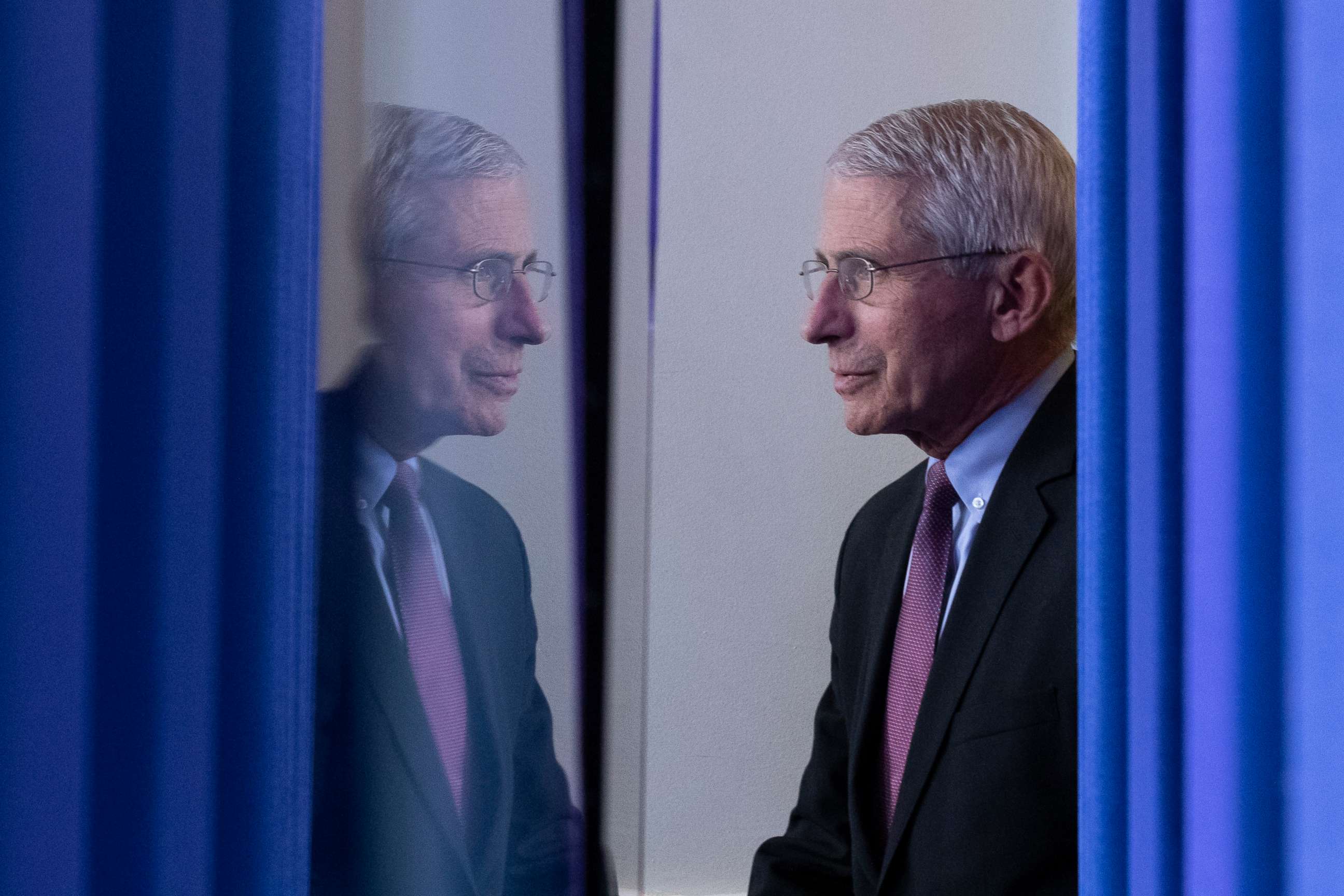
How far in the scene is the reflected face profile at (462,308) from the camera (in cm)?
64

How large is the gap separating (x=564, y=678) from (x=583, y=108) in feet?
1.29

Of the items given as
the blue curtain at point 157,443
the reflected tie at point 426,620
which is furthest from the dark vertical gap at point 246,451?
the reflected tie at point 426,620

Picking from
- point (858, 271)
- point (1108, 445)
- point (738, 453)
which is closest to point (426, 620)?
point (1108, 445)

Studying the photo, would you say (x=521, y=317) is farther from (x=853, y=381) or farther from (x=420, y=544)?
(x=853, y=381)

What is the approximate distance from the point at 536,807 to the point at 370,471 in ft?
0.86

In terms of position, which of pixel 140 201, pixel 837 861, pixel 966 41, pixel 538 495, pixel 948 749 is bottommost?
pixel 837 861

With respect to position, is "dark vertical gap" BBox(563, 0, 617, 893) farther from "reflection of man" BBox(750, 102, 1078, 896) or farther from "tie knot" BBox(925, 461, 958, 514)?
"tie knot" BBox(925, 461, 958, 514)

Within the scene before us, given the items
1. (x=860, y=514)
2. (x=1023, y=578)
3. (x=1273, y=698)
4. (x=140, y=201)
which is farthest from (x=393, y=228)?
(x=860, y=514)

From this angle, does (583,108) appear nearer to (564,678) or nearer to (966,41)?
(564,678)

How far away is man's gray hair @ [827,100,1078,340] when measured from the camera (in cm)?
109

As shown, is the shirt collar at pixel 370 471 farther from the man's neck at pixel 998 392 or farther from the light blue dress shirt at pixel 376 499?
the man's neck at pixel 998 392

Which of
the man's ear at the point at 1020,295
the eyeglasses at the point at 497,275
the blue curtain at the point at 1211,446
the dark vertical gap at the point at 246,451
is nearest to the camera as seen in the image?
the blue curtain at the point at 1211,446

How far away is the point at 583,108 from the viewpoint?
738 mm

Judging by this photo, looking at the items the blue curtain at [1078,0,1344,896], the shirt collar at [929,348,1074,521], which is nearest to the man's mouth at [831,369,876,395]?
the shirt collar at [929,348,1074,521]
